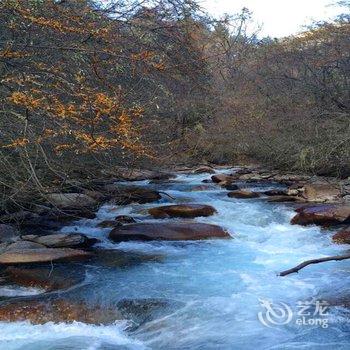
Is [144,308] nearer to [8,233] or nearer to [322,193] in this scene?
[8,233]

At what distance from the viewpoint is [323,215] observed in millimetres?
8812

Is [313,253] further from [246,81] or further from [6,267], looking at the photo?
[246,81]

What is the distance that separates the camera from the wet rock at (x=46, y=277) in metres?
5.94

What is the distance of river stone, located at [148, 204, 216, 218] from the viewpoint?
31.5 feet

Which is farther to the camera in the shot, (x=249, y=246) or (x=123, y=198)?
(x=123, y=198)

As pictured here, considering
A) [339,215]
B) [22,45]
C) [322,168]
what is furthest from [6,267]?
[322,168]

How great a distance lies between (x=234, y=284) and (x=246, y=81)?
19.8 m

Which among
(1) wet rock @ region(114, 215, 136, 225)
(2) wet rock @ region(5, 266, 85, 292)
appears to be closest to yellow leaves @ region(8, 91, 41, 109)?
(2) wet rock @ region(5, 266, 85, 292)

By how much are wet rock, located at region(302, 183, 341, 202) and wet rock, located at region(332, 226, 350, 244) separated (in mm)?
3377

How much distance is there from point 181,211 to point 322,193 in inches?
155

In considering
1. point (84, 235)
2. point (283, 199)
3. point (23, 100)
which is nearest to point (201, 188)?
point (283, 199)

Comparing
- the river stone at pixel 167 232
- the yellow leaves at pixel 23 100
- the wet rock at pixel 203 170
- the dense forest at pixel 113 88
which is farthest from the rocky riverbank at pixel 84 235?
the wet rock at pixel 203 170

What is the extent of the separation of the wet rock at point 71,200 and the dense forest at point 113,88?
2.38 ft

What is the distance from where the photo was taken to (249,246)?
7.80 m
